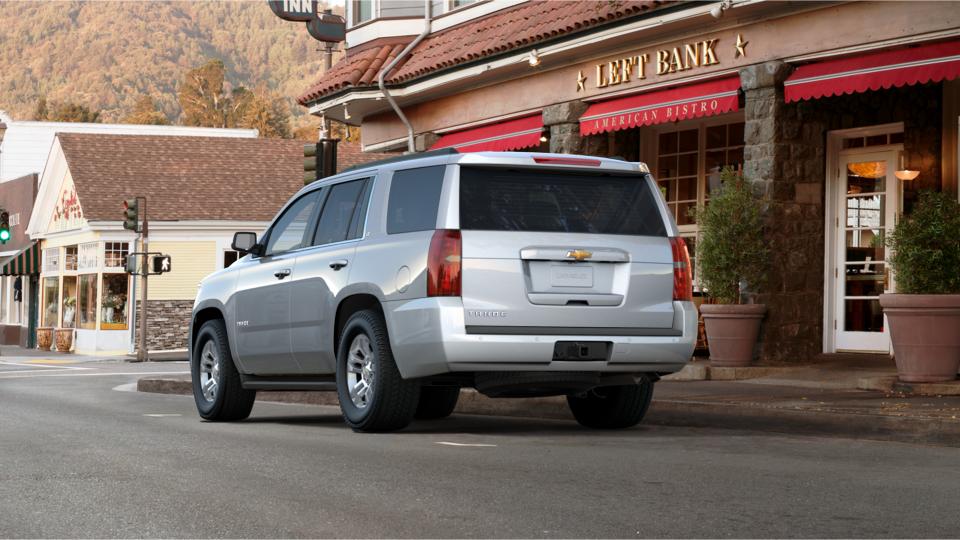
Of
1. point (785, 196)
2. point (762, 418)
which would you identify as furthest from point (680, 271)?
point (785, 196)

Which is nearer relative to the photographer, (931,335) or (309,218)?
(309,218)

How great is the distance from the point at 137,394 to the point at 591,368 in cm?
1087

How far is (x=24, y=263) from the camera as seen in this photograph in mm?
51500

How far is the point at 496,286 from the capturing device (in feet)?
32.2

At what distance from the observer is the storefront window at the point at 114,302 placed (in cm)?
4497

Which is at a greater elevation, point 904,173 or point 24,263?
point 904,173

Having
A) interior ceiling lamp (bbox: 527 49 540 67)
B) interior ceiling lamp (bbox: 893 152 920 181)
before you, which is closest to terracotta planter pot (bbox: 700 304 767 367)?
interior ceiling lamp (bbox: 893 152 920 181)

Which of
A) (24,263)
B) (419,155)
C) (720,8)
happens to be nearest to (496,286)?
(419,155)

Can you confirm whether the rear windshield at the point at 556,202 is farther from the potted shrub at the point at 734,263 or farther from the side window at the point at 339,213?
the potted shrub at the point at 734,263

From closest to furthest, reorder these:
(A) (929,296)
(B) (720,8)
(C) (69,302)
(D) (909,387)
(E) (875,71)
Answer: (D) (909,387)
(A) (929,296)
(E) (875,71)
(B) (720,8)
(C) (69,302)

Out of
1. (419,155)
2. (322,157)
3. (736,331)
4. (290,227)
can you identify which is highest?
(322,157)

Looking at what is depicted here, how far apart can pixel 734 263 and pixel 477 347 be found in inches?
276

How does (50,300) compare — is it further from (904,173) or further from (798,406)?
(798,406)

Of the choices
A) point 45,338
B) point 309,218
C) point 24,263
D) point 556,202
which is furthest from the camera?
point 24,263
